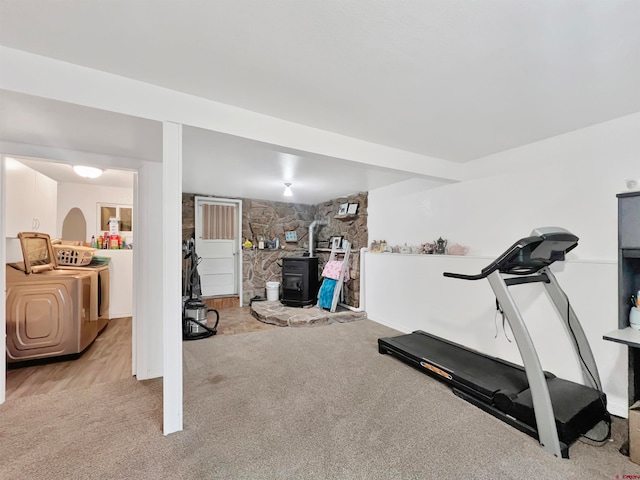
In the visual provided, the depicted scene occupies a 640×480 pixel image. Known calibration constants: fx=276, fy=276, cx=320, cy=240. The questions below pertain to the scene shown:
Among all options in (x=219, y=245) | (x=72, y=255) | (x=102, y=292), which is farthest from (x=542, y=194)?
(x=72, y=255)

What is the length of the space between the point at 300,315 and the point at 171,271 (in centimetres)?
306

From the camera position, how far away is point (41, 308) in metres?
3.03

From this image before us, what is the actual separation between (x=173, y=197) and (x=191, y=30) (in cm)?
97

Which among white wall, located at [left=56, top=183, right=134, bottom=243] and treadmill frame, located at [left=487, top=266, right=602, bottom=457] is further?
white wall, located at [left=56, top=183, right=134, bottom=243]

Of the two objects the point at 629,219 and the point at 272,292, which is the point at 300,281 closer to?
the point at 272,292

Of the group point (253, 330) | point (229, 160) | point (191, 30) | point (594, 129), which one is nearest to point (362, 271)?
point (253, 330)

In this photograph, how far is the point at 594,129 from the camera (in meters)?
Answer: 2.32

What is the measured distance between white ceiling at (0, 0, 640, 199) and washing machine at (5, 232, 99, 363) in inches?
104

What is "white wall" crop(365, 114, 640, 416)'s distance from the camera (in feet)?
7.24

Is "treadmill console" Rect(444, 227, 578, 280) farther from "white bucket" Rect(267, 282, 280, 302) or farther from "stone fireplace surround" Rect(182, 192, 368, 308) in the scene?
"white bucket" Rect(267, 282, 280, 302)

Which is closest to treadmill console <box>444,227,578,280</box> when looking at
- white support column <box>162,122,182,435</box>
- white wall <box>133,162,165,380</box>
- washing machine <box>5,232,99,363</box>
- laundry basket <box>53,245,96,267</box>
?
white support column <box>162,122,182,435</box>

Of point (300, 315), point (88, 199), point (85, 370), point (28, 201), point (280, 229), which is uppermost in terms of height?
point (88, 199)

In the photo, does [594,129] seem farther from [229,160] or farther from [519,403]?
[229,160]

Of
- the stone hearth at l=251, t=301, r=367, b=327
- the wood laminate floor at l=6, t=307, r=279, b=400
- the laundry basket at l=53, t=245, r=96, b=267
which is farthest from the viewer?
the stone hearth at l=251, t=301, r=367, b=327
